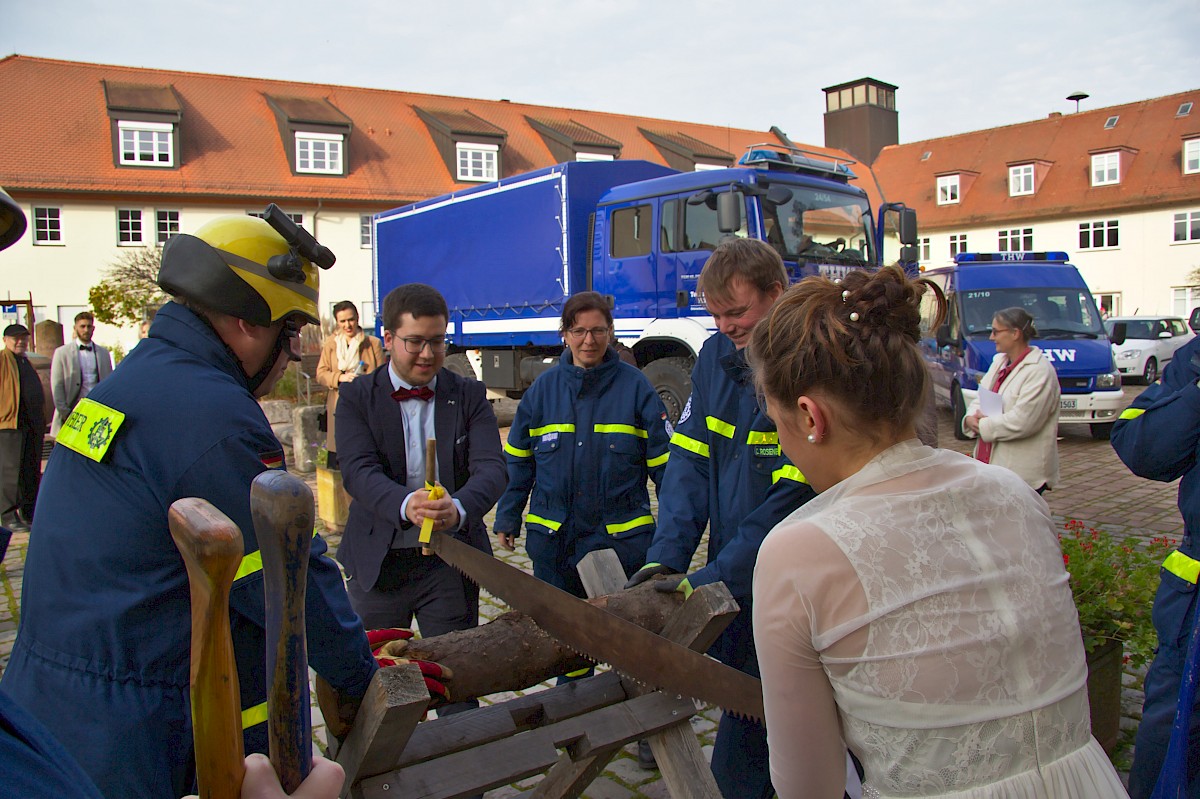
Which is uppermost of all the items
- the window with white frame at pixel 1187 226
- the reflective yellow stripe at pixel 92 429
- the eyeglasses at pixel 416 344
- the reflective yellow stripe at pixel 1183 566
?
the window with white frame at pixel 1187 226

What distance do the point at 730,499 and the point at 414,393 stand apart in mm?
1465

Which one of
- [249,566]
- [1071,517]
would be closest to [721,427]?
[249,566]

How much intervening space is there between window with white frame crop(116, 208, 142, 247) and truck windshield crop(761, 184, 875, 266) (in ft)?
91.9

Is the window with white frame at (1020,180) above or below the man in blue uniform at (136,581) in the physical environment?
above

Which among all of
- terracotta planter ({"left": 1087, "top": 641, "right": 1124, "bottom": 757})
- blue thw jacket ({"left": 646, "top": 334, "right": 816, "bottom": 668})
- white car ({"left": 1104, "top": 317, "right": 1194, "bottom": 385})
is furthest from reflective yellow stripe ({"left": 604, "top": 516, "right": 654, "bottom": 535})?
white car ({"left": 1104, "top": 317, "right": 1194, "bottom": 385})

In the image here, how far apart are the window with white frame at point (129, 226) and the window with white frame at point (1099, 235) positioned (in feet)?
125

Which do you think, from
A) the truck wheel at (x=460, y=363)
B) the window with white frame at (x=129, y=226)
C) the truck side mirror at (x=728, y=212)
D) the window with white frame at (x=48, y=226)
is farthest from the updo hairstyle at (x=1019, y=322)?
the window with white frame at (x=48, y=226)

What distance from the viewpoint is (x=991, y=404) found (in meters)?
6.44

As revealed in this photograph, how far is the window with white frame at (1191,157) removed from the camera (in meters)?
35.2

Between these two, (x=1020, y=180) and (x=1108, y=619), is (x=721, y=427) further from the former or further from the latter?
(x=1020, y=180)

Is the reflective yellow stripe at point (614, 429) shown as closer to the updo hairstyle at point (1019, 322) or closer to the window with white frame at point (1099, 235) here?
the updo hairstyle at point (1019, 322)

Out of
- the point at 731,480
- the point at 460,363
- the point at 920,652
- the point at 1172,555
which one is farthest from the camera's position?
the point at 460,363

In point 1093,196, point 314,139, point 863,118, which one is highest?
point 863,118

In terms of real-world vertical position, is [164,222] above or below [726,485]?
above
